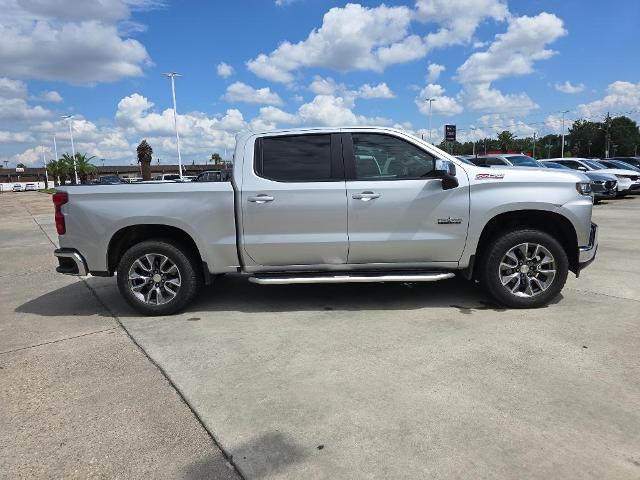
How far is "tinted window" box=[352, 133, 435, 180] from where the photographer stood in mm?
4797

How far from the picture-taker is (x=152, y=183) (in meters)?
4.81

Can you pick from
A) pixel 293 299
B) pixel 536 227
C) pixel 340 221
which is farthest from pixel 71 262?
pixel 536 227

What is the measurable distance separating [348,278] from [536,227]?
211cm

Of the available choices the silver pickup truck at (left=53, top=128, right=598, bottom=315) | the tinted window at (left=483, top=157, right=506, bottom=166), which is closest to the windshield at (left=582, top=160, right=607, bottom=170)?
the tinted window at (left=483, top=157, right=506, bottom=166)

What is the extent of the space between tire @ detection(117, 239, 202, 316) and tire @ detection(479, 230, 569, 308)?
10.2 ft

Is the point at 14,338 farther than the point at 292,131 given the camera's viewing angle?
No

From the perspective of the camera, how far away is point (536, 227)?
4992 millimetres

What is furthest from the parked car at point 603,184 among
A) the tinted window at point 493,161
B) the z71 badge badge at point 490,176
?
the z71 badge badge at point 490,176

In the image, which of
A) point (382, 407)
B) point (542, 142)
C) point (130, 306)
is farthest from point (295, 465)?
point (542, 142)

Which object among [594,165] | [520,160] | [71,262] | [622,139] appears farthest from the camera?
[622,139]

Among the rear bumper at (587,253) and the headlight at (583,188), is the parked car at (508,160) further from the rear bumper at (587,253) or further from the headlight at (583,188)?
the rear bumper at (587,253)

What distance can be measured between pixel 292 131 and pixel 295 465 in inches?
135

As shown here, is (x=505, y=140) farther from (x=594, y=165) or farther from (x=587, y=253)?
(x=587, y=253)

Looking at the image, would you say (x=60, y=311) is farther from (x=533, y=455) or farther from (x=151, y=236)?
(x=533, y=455)
